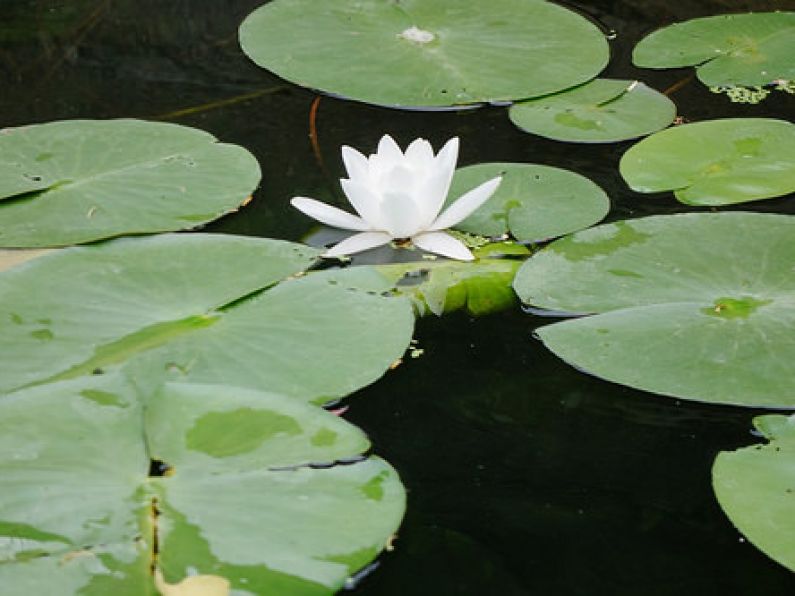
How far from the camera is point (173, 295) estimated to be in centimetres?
190

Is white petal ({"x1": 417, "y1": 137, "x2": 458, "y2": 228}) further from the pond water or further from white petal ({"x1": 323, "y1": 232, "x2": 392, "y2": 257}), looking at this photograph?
the pond water

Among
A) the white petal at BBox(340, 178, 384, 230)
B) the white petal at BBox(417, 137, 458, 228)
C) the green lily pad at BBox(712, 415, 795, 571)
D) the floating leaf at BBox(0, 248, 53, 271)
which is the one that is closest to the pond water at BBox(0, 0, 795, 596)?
the green lily pad at BBox(712, 415, 795, 571)

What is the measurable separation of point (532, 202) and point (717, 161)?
0.44 metres

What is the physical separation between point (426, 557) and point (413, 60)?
159 cm

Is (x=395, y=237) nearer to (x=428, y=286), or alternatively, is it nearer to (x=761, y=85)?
(x=428, y=286)

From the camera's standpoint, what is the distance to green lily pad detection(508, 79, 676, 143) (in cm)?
252

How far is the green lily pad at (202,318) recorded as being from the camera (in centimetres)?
173

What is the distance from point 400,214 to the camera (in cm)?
208

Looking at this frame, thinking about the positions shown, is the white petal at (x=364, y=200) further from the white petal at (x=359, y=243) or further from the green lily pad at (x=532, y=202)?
the green lily pad at (x=532, y=202)

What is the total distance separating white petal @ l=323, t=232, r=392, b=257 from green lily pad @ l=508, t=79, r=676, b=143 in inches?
22.2

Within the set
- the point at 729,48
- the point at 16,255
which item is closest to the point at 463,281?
the point at 16,255

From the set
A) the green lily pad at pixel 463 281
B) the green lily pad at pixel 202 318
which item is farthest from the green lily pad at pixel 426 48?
the green lily pad at pixel 202 318

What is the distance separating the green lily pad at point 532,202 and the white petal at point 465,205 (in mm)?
63

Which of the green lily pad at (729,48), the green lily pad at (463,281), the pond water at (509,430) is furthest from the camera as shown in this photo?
the green lily pad at (729,48)
